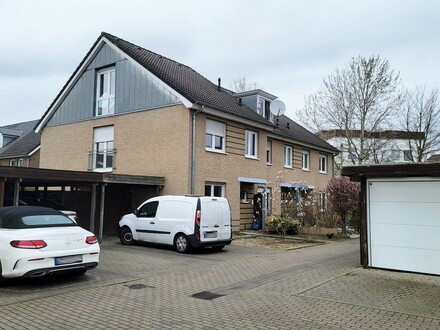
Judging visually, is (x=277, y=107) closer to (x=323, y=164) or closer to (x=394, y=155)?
(x=323, y=164)

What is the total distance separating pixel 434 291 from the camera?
25.5ft

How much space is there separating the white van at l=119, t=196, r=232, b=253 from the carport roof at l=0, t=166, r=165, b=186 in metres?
1.77

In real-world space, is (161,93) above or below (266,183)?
above

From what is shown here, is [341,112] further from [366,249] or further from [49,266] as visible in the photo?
[49,266]

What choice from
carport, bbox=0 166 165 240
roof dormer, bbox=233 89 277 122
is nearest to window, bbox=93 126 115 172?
carport, bbox=0 166 165 240

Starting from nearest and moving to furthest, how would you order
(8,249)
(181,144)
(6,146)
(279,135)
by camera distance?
(8,249) → (181,144) → (279,135) → (6,146)

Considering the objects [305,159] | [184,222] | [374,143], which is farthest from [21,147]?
[374,143]

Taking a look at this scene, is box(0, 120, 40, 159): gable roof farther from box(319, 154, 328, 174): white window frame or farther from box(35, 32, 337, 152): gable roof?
box(319, 154, 328, 174): white window frame

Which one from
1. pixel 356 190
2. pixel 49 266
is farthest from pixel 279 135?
pixel 49 266

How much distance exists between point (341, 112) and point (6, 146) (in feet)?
104

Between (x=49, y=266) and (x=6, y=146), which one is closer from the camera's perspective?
(x=49, y=266)

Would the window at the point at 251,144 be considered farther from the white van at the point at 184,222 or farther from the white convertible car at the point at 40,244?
the white convertible car at the point at 40,244

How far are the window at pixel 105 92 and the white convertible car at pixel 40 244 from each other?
1261cm

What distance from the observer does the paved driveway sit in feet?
19.1
